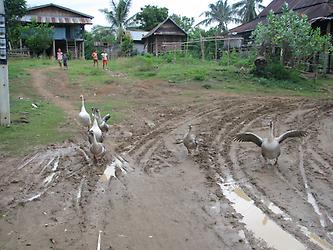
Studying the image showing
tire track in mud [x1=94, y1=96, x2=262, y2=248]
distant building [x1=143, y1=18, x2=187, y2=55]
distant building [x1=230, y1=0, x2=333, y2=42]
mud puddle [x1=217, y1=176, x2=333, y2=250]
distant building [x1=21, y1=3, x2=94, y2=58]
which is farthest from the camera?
distant building [x1=143, y1=18, x2=187, y2=55]

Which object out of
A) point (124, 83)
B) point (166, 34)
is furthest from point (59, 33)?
point (124, 83)

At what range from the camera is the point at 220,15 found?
1957 inches

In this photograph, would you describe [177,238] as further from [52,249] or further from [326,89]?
[326,89]

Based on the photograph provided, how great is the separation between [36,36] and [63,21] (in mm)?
6450

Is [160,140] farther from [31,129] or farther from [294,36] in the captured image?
[294,36]

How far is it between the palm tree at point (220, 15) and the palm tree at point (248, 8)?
1.76 meters

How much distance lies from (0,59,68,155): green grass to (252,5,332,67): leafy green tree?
40.5 feet

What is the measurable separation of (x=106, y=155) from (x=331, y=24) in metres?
23.1

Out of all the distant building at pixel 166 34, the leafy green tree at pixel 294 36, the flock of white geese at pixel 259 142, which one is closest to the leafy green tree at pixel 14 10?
the leafy green tree at pixel 294 36

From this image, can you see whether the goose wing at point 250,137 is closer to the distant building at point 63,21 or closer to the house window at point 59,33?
the distant building at point 63,21

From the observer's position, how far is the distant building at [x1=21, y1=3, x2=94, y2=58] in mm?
42500

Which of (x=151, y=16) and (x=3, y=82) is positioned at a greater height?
(x=151, y=16)

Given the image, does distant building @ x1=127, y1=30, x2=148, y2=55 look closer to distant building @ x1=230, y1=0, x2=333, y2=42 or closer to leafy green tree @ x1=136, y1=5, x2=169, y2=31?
leafy green tree @ x1=136, y1=5, x2=169, y2=31

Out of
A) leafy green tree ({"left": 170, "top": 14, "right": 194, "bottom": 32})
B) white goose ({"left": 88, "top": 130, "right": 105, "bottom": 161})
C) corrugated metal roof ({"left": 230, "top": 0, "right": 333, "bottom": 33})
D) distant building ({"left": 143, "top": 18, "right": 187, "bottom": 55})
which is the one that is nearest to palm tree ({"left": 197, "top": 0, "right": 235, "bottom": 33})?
leafy green tree ({"left": 170, "top": 14, "right": 194, "bottom": 32})
